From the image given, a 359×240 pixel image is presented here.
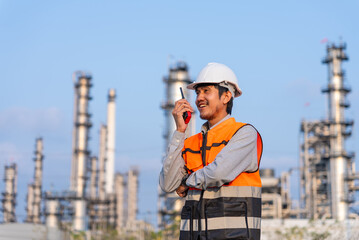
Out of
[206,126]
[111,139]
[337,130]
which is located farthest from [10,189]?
[206,126]

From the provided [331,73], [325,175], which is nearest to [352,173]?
[325,175]

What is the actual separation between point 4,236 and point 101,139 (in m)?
41.6

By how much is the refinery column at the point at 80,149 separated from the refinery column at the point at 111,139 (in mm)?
10529

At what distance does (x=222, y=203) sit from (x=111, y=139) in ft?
174

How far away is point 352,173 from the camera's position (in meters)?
41.9

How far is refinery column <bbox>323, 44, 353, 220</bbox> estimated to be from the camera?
131 ft

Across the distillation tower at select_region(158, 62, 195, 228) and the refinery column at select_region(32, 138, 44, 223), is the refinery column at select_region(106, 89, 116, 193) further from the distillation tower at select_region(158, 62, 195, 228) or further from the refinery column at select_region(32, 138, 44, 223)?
the distillation tower at select_region(158, 62, 195, 228)

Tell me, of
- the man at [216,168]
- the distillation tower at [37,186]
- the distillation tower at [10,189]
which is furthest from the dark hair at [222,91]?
the distillation tower at [10,189]

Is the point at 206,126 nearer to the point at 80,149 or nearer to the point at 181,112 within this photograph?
the point at 181,112

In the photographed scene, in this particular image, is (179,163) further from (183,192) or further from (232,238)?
(232,238)

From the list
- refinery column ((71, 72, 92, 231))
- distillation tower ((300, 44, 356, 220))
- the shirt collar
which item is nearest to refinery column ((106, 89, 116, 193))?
refinery column ((71, 72, 92, 231))

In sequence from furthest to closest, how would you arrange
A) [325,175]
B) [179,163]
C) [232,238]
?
[325,175]
[179,163]
[232,238]

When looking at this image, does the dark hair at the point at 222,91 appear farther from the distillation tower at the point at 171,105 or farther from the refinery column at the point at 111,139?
the refinery column at the point at 111,139

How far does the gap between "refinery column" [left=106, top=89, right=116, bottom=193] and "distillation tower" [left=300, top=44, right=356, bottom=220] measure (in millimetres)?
18983
